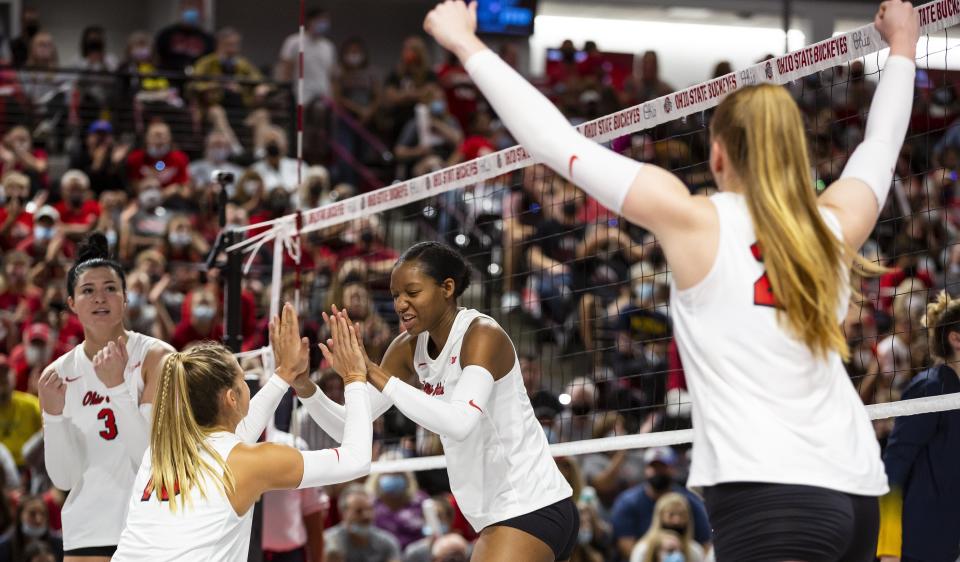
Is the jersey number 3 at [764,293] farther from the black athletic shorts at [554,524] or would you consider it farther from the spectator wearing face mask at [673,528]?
the spectator wearing face mask at [673,528]

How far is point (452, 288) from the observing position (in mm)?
4551

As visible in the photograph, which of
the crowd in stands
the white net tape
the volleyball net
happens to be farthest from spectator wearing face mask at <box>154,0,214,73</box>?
the white net tape

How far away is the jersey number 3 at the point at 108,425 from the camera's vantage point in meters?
5.29

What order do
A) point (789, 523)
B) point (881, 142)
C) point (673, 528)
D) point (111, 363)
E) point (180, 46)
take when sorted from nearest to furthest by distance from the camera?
1. point (789, 523)
2. point (881, 142)
3. point (111, 363)
4. point (673, 528)
5. point (180, 46)

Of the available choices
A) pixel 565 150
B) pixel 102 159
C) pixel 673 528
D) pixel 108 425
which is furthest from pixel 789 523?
pixel 102 159

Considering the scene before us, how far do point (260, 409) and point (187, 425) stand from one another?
602 mm

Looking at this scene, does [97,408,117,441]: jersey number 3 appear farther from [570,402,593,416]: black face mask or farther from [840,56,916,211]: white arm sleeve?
[570,402,593,416]: black face mask

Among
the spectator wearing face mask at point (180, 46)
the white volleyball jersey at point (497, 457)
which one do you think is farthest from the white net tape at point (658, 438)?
Result: the spectator wearing face mask at point (180, 46)

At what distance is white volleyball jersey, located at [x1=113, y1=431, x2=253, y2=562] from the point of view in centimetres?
382

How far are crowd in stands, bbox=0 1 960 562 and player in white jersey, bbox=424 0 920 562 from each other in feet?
11.3

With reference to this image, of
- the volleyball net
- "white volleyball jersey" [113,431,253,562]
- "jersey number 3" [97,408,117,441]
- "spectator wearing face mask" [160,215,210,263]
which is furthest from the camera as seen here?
"spectator wearing face mask" [160,215,210,263]

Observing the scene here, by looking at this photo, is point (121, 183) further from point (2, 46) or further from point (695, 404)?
point (695, 404)

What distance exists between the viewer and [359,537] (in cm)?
898

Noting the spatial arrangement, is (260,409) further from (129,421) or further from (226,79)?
(226,79)
